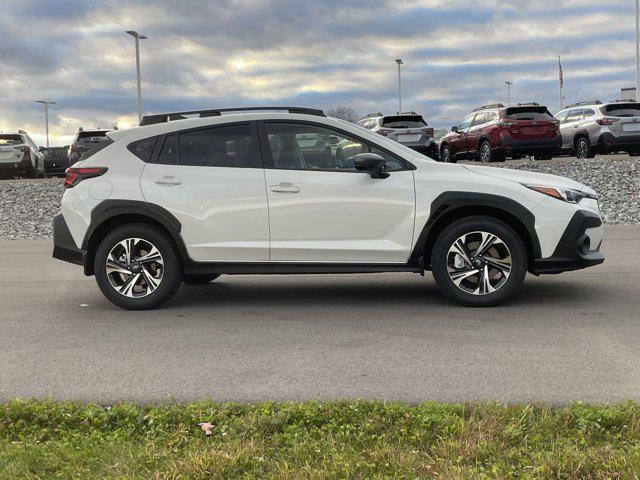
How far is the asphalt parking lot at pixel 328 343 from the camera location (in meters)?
4.91

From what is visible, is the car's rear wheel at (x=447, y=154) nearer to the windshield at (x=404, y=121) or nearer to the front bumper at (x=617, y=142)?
the windshield at (x=404, y=121)

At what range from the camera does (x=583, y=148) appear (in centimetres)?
2456

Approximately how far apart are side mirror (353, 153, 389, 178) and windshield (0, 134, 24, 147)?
80.6ft

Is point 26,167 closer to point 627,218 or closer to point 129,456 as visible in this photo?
point 627,218

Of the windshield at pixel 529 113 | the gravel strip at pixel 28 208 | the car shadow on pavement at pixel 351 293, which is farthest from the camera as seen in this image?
the windshield at pixel 529 113

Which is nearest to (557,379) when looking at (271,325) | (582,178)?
(271,325)

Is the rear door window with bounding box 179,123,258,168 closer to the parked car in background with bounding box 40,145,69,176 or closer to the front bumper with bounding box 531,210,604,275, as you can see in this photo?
the front bumper with bounding box 531,210,604,275

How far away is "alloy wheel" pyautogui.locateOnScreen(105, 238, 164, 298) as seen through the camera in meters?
7.42

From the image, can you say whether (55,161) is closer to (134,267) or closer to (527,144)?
(527,144)

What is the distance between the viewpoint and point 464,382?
4953mm

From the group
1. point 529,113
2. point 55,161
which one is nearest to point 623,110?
point 529,113

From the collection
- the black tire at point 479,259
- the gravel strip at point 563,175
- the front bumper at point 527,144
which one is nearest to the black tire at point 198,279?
the black tire at point 479,259

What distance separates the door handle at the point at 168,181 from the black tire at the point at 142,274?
1.34 feet

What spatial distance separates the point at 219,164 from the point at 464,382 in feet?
11.3
